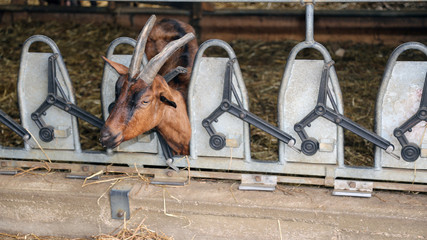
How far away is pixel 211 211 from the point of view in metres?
4.05

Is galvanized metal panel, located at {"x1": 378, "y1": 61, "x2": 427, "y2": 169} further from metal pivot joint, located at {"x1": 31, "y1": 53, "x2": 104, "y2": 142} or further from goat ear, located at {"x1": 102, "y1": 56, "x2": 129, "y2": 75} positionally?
metal pivot joint, located at {"x1": 31, "y1": 53, "x2": 104, "y2": 142}

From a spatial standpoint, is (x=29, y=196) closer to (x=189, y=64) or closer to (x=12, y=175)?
(x=12, y=175)

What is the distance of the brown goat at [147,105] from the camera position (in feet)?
12.5

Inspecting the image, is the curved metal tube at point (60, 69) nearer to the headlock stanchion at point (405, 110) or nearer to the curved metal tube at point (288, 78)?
the curved metal tube at point (288, 78)

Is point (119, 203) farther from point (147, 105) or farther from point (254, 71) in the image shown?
point (254, 71)

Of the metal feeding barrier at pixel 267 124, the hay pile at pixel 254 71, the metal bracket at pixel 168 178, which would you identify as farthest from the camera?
the hay pile at pixel 254 71

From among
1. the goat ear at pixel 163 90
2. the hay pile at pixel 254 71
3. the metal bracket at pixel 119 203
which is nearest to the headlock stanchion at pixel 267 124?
the goat ear at pixel 163 90

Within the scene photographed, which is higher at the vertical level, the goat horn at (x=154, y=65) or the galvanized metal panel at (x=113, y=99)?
the goat horn at (x=154, y=65)

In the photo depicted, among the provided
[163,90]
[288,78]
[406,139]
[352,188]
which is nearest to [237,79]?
[288,78]

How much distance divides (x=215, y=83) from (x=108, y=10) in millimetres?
5454

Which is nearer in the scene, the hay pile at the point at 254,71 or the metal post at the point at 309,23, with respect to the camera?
the metal post at the point at 309,23

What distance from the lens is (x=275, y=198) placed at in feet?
13.3

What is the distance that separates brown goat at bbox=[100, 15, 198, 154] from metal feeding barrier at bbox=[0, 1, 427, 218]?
10 centimetres

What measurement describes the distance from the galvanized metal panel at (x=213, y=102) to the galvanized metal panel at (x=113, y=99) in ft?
1.24
